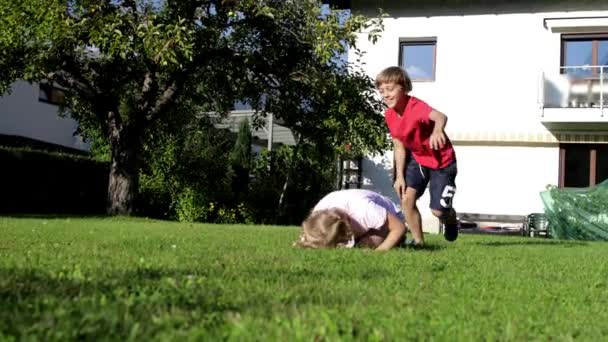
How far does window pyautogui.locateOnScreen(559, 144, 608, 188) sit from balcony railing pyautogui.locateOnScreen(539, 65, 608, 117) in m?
1.36

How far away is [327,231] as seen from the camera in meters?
6.36

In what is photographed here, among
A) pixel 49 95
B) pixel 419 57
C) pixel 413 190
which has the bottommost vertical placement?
pixel 413 190

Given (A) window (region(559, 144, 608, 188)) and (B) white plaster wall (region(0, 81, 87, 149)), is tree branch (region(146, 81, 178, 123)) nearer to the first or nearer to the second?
(A) window (region(559, 144, 608, 188))

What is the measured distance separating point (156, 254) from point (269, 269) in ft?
3.90

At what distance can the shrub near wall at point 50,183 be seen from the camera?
17031 millimetres

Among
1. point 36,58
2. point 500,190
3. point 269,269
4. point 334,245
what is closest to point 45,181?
point 36,58

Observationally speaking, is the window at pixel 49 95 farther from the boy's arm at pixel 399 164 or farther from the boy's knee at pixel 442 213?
the boy's knee at pixel 442 213

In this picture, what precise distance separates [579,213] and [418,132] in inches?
367

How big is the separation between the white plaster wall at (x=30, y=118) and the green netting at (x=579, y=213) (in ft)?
63.0

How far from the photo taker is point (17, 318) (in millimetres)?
2484

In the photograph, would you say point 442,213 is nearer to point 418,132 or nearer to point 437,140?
point 418,132

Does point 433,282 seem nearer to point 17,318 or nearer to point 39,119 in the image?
point 17,318

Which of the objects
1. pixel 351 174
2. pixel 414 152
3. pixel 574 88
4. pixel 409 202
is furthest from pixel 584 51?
pixel 409 202

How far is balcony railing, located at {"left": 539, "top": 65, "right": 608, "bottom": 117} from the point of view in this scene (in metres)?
18.9
